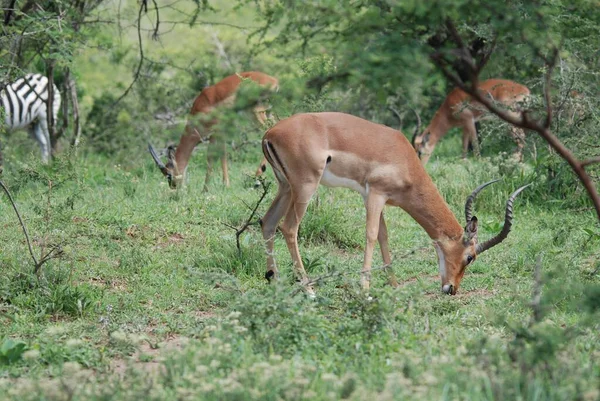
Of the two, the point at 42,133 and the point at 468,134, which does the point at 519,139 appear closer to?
the point at 468,134

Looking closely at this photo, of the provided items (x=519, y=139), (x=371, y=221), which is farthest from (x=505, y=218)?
(x=519, y=139)

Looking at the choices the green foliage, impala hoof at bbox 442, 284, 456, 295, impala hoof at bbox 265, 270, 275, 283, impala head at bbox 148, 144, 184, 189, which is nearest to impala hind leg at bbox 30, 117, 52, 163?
impala head at bbox 148, 144, 184, 189

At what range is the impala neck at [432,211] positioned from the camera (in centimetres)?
677

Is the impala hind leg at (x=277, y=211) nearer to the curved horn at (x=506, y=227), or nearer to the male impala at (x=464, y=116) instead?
the curved horn at (x=506, y=227)

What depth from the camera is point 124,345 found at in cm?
480

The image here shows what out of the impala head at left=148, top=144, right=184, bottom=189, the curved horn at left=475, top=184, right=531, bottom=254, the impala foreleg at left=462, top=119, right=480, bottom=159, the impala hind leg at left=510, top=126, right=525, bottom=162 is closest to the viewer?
the curved horn at left=475, top=184, right=531, bottom=254

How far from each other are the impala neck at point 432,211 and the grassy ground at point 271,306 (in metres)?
0.40

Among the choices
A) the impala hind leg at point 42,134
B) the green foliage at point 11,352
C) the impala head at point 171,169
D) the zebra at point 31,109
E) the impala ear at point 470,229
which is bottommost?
the green foliage at point 11,352

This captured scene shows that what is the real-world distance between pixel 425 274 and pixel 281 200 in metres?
1.27

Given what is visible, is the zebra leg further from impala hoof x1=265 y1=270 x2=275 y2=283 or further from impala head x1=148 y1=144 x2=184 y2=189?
impala hoof x1=265 y1=270 x2=275 y2=283

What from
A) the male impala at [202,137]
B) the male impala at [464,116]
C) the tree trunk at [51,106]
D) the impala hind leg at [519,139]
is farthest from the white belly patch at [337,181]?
the tree trunk at [51,106]

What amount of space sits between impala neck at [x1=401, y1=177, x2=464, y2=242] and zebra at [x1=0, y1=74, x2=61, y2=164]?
20.2 feet

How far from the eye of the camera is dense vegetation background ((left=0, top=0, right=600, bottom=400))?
155 inches

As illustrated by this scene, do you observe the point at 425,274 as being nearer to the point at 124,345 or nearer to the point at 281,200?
the point at 281,200
